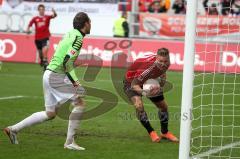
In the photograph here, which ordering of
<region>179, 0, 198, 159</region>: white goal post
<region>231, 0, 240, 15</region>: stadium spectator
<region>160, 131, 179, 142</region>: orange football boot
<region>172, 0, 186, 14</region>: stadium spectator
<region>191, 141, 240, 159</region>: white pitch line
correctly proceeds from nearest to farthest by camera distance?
<region>179, 0, 198, 159</region>: white goal post, <region>191, 141, 240, 159</region>: white pitch line, <region>160, 131, 179, 142</region>: orange football boot, <region>231, 0, 240, 15</region>: stadium spectator, <region>172, 0, 186, 14</region>: stadium spectator

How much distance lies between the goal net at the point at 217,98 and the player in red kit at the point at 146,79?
539mm

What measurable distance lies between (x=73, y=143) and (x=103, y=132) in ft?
5.76

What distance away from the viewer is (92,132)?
11789 millimetres

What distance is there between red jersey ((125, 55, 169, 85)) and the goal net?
70 centimetres

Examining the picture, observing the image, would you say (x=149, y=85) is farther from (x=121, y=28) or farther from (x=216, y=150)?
(x=121, y=28)

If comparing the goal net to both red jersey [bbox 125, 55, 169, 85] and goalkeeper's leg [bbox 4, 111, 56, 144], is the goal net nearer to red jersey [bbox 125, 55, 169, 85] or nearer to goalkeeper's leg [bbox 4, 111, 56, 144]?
red jersey [bbox 125, 55, 169, 85]

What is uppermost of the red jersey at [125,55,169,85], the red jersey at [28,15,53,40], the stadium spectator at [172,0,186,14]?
the red jersey at [125,55,169,85]

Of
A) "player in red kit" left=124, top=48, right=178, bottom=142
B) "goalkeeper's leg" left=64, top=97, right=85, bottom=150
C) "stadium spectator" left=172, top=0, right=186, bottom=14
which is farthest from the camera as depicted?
"stadium spectator" left=172, top=0, right=186, bottom=14

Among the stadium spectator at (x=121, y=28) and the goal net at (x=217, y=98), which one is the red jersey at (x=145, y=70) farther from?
the stadium spectator at (x=121, y=28)

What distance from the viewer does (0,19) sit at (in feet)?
103

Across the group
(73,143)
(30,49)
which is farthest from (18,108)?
(30,49)

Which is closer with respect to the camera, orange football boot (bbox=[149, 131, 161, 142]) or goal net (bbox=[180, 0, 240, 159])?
goal net (bbox=[180, 0, 240, 159])

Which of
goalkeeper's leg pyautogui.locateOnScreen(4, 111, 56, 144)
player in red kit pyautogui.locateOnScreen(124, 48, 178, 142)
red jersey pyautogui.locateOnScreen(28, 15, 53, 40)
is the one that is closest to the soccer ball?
player in red kit pyautogui.locateOnScreen(124, 48, 178, 142)

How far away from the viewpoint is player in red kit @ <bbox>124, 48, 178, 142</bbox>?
10.8m
